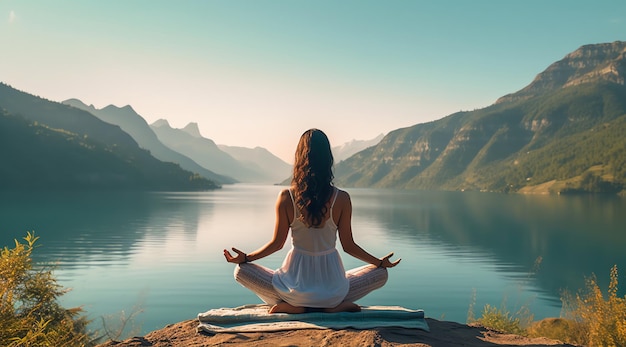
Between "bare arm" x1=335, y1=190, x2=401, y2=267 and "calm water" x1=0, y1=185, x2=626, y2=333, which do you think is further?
"calm water" x1=0, y1=185, x2=626, y2=333

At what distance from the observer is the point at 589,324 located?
11.3m

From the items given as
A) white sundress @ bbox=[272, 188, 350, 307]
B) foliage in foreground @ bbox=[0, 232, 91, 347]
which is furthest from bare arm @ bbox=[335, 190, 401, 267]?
foliage in foreground @ bbox=[0, 232, 91, 347]

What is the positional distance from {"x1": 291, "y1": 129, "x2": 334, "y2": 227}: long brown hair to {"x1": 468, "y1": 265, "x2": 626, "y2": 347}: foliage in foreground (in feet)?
18.5

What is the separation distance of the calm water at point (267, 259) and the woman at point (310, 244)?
1187 centimetres

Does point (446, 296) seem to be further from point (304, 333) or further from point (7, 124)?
point (7, 124)

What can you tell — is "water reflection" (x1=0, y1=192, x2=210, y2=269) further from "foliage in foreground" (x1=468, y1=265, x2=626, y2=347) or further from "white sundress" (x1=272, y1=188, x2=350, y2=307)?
"white sundress" (x1=272, y1=188, x2=350, y2=307)

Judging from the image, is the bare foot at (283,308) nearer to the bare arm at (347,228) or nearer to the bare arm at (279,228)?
the bare arm at (279,228)

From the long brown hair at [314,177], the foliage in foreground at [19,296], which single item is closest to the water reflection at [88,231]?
the foliage in foreground at [19,296]

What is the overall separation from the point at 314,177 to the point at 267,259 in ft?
92.6

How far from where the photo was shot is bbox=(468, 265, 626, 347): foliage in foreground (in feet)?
30.7

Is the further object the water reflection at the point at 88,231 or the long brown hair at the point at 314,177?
the water reflection at the point at 88,231

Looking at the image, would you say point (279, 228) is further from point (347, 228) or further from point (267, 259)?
point (267, 259)

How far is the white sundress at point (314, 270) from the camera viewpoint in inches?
253

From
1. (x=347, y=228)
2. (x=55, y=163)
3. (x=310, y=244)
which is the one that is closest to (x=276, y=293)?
(x=310, y=244)
